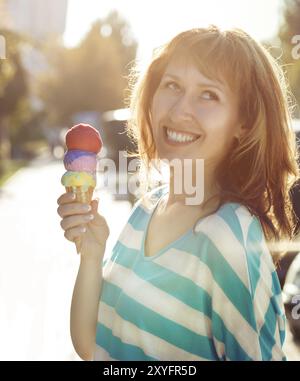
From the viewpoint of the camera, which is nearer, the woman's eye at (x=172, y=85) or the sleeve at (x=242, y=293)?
the sleeve at (x=242, y=293)

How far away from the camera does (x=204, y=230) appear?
1646 mm

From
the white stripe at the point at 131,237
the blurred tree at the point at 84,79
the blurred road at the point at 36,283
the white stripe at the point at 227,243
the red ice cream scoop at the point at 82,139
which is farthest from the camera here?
the blurred tree at the point at 84,79

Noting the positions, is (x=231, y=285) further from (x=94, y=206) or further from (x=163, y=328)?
(x=94, y=206)

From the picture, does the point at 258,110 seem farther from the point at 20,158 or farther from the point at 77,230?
the point at 20,158

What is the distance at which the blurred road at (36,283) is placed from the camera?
Result: 538cm

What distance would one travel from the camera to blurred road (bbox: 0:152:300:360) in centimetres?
538

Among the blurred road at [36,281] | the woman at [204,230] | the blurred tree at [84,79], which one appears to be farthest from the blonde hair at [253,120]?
the blurred tree at [84,79]

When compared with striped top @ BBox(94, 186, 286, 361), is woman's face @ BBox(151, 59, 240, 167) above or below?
above

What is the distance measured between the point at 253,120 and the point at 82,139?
54cm

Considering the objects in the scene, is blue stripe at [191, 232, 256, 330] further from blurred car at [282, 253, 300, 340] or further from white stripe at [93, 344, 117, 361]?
blurred car at [282, 253, 300, 340]

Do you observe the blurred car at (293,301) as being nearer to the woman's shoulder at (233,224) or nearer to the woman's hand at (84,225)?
the woman's hand at (84,225)

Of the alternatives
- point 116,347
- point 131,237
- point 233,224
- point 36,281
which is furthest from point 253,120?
point 36,281

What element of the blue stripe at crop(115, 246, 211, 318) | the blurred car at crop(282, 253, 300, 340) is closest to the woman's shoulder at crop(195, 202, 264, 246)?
the blue stripe at crop(115, 246, 211, 318)
